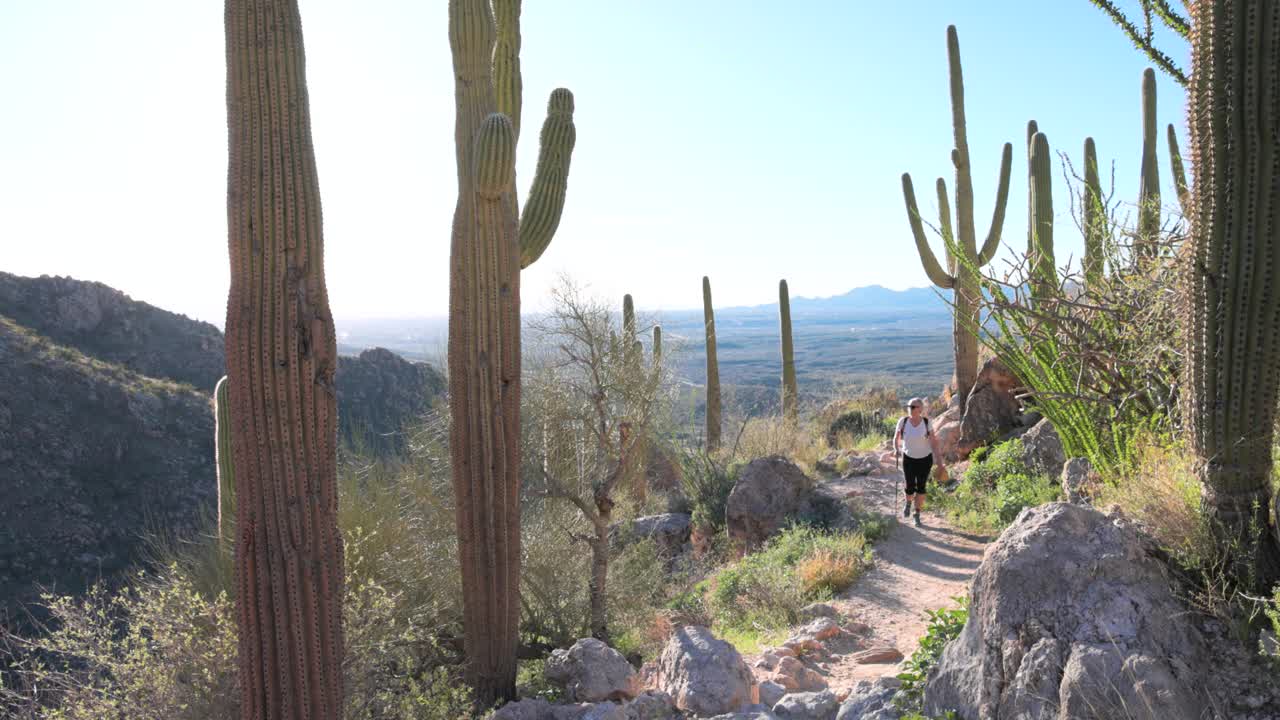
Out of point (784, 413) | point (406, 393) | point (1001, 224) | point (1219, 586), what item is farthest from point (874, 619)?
point (406, 393)

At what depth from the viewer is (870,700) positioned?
12.9 feet

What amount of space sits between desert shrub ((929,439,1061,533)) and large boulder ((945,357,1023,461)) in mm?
1128

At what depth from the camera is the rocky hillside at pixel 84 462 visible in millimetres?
15469

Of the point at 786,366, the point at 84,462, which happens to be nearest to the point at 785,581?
the point at 786,366

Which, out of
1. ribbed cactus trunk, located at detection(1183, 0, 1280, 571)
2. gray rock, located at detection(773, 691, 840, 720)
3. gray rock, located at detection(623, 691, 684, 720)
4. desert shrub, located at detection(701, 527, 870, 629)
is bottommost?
desert shrub, located at detection(701, 527, 870, 629)

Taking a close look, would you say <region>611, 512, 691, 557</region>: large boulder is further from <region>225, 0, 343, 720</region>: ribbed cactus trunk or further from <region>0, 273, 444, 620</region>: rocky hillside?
<region>225, 0, 343, 720</region>: ribbed cactus trunk

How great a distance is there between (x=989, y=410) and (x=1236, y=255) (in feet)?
29.3

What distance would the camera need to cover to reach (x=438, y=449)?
10609mm

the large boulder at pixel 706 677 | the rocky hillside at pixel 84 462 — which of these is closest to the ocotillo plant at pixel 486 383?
the large boulder at pixel 706 677

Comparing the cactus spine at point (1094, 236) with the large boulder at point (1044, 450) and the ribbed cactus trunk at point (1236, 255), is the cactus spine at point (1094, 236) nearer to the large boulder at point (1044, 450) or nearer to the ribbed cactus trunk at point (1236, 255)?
the ribbed cactus trunk at point (1236, 255)

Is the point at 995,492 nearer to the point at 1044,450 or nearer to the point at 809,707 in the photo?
the point at 1044,450

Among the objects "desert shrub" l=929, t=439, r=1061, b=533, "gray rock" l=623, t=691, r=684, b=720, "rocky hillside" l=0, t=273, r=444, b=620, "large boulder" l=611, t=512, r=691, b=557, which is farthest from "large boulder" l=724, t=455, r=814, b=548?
"gray rock" l=623, t=691, r=684, b=720

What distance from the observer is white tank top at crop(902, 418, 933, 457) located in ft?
30.5

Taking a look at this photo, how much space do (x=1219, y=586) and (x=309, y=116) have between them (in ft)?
15.8
